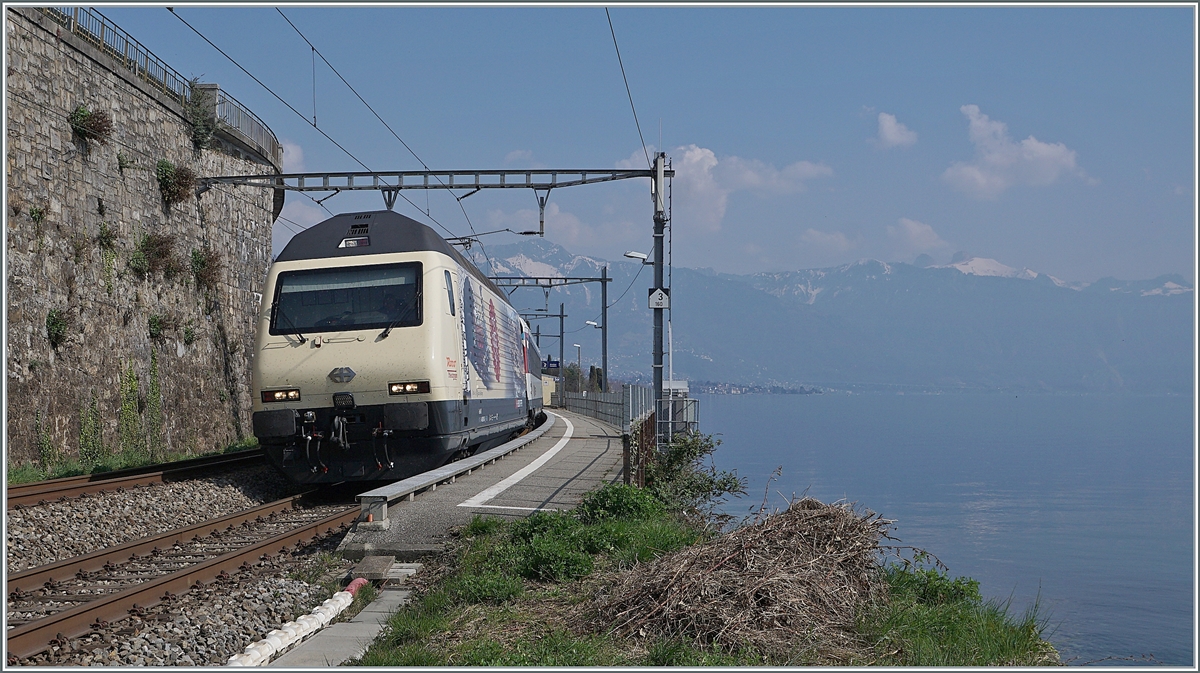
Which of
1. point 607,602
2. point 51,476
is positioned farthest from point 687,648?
point 51,476

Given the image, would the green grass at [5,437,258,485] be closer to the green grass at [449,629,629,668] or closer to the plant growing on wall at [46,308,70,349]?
the plant growing on wall at [46,308,70,349]

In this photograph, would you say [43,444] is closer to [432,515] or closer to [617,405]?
[432,515]

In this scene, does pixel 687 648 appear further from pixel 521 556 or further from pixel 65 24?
pixel 65 24

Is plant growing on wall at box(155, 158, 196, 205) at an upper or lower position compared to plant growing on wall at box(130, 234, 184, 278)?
upper

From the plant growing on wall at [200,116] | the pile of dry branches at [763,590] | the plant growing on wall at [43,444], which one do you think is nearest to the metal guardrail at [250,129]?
the plant growing on wall at [200,116]

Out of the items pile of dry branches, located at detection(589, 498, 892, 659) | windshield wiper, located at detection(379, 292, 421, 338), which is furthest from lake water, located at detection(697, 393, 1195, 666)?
windshield wiper, located at detection(379, 292, 421, 338)

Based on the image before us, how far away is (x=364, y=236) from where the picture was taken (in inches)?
579

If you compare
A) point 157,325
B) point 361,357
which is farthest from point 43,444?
point 361,357

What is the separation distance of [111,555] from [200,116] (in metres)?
18.1

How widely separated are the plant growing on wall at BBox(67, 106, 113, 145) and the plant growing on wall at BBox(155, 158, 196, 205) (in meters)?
3.19

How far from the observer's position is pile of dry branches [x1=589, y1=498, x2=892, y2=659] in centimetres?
598

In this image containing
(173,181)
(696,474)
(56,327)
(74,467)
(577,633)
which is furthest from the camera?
(173,181)

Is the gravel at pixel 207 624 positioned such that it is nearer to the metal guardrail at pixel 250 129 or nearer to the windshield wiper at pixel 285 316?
the windshield wiper at pixel 285 316

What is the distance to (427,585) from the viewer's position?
8594mm
